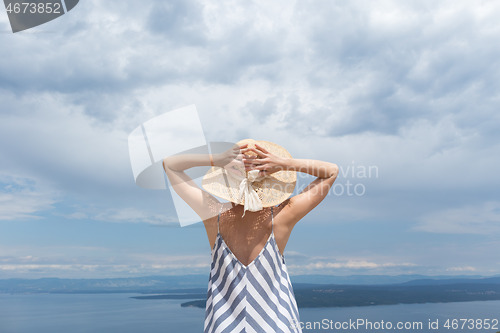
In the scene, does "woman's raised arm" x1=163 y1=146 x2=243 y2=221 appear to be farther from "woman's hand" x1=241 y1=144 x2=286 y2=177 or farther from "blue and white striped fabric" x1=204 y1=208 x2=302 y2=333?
"blue and white striped fabric" x1=204 y1=208 x2=302 y2=333

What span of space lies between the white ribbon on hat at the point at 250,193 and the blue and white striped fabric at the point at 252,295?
0.21 meters

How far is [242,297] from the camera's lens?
2.47 metres

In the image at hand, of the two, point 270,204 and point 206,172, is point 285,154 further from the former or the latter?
point 206,172

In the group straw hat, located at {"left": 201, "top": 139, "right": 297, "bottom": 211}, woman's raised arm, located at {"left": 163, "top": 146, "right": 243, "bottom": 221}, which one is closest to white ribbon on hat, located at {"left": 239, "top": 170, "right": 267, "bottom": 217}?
straw hat, located at {"left": 201, "top": 139, "right": 297, "bottom": 211}

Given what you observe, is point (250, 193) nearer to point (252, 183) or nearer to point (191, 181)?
point (252, 183)

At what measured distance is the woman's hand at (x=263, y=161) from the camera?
2.59 m

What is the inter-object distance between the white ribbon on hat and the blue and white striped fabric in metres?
0.21

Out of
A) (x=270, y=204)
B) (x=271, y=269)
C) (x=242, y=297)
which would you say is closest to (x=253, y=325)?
(x=242, y=297)

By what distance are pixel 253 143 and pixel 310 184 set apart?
432mm

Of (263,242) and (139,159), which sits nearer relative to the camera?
(263,242)

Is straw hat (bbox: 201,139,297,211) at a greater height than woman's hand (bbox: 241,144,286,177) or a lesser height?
lesser

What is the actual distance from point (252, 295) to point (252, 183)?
654 mm

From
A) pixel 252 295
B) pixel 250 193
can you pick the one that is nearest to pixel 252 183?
pixel 250 193

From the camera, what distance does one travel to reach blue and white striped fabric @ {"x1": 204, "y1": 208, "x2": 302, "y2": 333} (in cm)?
246
